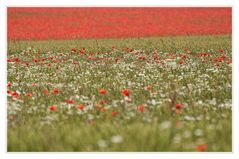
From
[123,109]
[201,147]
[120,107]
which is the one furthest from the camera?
[120,107]

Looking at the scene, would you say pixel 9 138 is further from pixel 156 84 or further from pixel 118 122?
pixel 156 84

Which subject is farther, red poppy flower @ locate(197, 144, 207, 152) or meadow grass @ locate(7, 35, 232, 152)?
meadow grass @ locate(7, 35, 232, 152)

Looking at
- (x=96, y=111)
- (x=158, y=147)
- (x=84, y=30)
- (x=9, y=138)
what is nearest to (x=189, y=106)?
(x=96, y=111)

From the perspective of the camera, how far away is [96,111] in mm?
5738

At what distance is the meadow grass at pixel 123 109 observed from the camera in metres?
4.39

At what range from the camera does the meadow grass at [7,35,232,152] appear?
439 centimetres

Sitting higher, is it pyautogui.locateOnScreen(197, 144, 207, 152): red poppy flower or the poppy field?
the poppy field

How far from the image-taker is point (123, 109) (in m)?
5.72

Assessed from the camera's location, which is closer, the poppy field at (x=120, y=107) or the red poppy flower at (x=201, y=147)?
the red poppy flower at (x=201, y=147)

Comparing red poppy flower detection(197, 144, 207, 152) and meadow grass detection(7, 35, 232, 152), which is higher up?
meadow grass detection(7, 35, 232, 152)

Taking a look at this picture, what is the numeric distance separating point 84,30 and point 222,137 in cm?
1551

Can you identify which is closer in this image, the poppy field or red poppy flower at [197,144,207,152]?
red poppy flower at [197,144,207,152]
